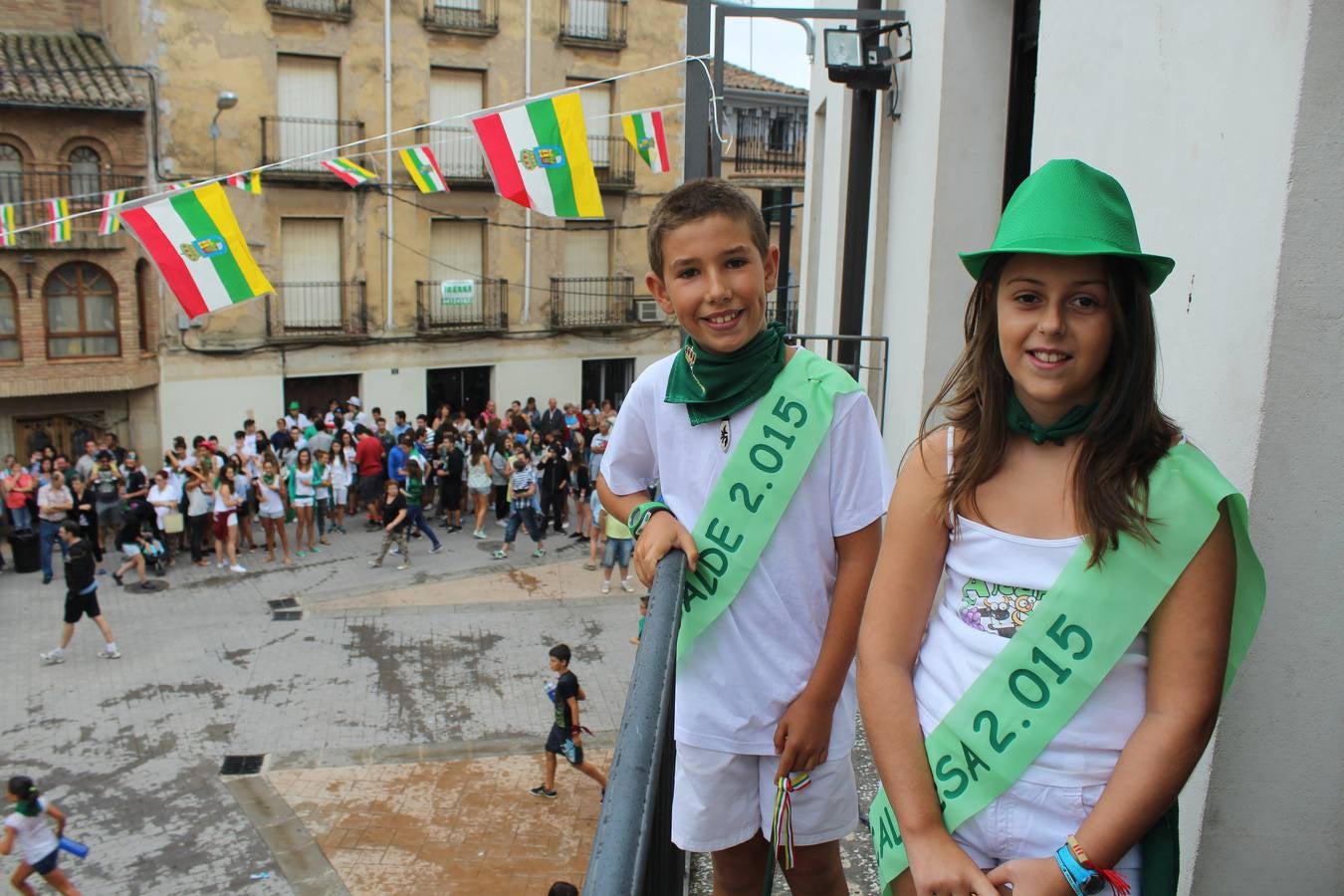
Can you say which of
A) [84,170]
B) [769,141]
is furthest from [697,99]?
[769,141]

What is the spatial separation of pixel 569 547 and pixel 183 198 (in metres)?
8.54

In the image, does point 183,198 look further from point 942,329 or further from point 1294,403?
point 1294,403

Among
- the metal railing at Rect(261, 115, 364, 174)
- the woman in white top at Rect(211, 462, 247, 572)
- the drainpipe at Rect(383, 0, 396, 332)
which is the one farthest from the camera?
the drainpipe at Rect(383, 0, 396, 332)

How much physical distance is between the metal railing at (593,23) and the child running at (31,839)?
70.4 feet

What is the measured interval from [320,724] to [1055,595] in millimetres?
10229

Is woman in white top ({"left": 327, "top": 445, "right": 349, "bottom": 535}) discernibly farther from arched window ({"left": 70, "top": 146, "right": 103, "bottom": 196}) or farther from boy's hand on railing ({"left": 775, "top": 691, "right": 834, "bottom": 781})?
boy's hand on railing ({"left": 775, "top": 691, "right": 834, "bottom": 781})

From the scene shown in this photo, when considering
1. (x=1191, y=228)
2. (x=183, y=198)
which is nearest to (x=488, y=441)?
(x=183, y=198)

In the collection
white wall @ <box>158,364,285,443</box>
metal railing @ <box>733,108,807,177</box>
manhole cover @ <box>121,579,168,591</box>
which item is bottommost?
manhole cover @ <box>121,579,168,591</box>

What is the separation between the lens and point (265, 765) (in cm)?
1004

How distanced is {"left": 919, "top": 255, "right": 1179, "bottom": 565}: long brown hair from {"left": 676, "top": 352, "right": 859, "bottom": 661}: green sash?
418 mm

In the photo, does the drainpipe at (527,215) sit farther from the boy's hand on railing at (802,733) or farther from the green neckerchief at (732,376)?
the boy's hand on railing at (802,733)

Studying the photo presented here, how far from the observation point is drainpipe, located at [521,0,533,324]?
984 inches

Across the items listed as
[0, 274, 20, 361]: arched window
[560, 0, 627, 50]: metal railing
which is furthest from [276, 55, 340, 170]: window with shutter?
[0, 274, 20, 361]: arched window

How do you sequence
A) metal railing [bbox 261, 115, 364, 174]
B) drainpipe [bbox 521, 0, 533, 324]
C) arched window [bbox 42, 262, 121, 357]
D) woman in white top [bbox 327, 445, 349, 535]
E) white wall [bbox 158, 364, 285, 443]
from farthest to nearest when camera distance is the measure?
drainpipe [bbox 521, 0, 533, 324] < metal railing [bbox 261, 115, 364, 174] < white wall [bbox 158, 364, 285, 443] < arched window [bbox 42, 262, 121, 357] < woman in white top [bbox 327, 445, 349, 535]
